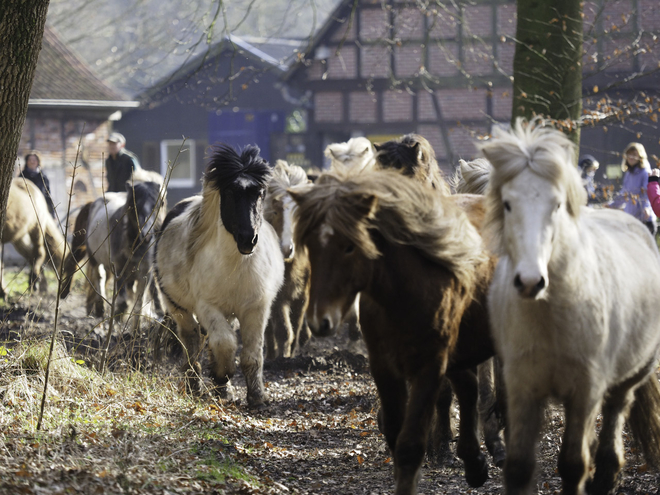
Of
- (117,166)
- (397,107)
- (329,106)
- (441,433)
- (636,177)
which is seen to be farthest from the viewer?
(329,106)

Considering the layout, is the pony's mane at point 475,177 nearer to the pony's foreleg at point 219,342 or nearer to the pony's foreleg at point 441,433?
the pony's foreleg at point 441,433

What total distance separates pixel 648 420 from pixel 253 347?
10.8 ft

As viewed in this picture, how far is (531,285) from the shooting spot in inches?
131

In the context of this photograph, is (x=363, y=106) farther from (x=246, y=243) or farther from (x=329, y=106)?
(x=246, y=243)

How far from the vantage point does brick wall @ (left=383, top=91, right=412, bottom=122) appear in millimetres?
25562

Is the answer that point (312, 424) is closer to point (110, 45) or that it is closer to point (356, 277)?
point (356, 277)

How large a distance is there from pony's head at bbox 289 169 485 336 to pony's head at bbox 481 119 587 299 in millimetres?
424

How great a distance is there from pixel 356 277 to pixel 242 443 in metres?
2.17

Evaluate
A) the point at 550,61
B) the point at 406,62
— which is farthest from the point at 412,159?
the point at 406,62

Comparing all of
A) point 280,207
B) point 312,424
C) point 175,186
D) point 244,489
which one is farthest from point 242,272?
point 175,186

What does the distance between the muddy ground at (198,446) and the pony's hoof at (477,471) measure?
27 centimetres

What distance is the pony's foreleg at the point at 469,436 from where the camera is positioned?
15.4 ft

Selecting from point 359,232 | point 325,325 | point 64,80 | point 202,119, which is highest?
point 64,80

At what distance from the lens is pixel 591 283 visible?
3822 mm
